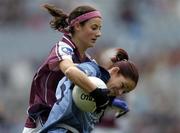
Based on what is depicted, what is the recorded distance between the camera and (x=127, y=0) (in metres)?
12.2

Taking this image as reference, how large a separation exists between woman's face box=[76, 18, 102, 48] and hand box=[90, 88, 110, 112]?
64cm

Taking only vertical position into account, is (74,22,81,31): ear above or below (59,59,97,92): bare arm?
above

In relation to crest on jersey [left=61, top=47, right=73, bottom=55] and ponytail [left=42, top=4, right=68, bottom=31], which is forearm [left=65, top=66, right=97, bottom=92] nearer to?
crest on jersey [left=61, top=47, right=73, bottom=55]

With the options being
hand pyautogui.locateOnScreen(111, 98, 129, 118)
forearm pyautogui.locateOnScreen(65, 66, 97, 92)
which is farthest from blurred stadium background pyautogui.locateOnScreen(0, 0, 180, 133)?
forearm pyautogui.locateOnScreen(65, 66, 97, 92)

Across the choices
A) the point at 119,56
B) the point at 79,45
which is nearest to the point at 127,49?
the point at 79,45

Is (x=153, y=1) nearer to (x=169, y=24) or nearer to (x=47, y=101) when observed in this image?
(x=169, y=24)

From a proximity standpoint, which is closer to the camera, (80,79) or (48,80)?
(80,79)

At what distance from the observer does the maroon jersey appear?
5.40 meters

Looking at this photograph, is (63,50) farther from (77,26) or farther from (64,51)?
(77,26)

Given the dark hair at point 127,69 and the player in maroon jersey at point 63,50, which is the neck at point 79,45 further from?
the dark hair at point 127,69

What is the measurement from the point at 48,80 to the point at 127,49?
6100 mm

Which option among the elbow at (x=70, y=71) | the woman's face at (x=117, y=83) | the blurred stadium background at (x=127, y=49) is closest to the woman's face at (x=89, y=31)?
the woman's face at (x=117, y=83)

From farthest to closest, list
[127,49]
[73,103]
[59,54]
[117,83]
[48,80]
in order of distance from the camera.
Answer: [127,49]
[48,80]
[59,54]
[117,83]
[73,103]

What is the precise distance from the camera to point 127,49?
11664mm
